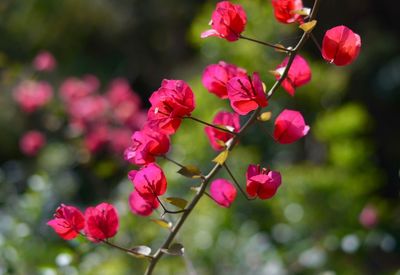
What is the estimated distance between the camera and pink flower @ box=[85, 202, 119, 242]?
872 millimetres

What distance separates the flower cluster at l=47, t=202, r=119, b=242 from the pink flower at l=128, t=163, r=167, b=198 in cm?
6

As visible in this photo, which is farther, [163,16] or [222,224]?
[163,16]

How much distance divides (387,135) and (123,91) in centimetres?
253

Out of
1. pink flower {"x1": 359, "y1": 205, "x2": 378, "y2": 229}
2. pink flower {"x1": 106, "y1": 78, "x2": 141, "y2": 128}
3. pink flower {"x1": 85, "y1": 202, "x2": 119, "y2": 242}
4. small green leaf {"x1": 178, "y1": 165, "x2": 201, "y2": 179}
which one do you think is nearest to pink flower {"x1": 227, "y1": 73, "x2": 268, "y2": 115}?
small green leaf {"x1": 178, "y1": 165, "x2": 201, "y2": 179}

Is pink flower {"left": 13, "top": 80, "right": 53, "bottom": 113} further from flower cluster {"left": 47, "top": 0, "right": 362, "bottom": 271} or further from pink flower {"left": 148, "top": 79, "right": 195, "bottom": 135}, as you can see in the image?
pink flower {"left": 148, "top": 79, "right": 195, "bottom": 135}

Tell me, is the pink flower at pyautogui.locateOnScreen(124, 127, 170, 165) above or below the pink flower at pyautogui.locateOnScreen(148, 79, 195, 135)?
below

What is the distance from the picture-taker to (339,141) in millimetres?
2762

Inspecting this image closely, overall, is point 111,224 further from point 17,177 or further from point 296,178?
point 17,177

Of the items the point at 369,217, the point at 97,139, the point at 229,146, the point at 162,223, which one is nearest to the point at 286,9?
the point at 229,146

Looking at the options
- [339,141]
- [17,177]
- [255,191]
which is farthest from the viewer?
[17,177]

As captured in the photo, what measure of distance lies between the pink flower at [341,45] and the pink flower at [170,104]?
0.17 metres

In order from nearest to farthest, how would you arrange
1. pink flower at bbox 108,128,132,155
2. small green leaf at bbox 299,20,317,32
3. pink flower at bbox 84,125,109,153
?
small green leaf at bbox 299,20,317,32
pink flower at bbox 84,125,109,153
pink flower at bbox 108,128,132,155

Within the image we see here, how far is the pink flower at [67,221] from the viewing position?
0.87 m

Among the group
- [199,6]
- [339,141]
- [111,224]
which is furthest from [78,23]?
[111,224]
